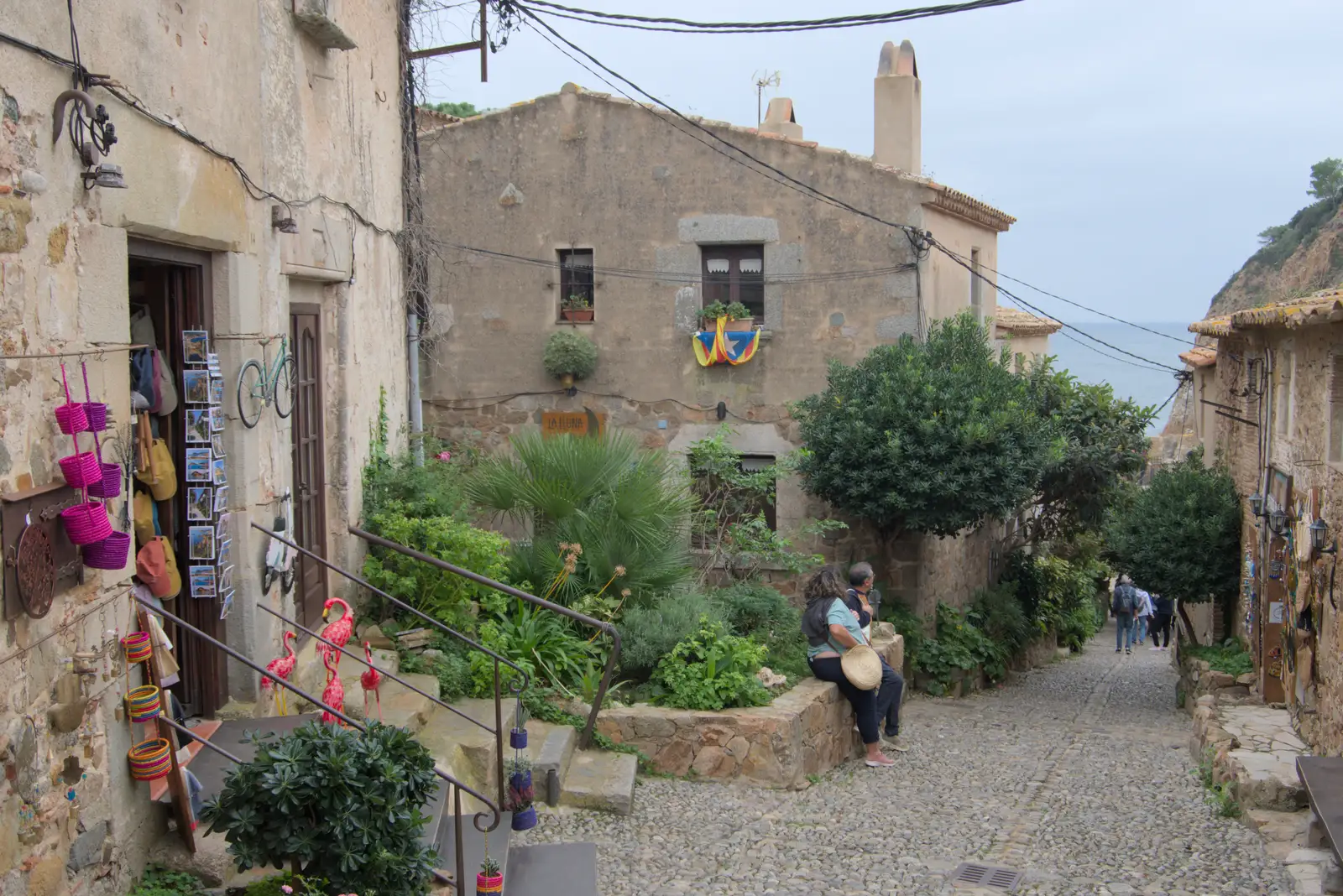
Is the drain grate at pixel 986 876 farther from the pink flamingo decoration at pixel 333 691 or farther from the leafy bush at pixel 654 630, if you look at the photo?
the pink flamingo decoration at pixel 333 691

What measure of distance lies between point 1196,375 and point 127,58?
17550 millimetres

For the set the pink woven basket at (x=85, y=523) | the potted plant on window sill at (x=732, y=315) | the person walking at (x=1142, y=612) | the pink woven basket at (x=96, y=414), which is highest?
the potted plant on window sill at (x=732, y=315)

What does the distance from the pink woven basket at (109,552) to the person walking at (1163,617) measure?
18.0 m

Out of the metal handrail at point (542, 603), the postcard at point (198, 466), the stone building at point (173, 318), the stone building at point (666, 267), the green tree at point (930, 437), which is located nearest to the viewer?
the stone building at point (173, 318)

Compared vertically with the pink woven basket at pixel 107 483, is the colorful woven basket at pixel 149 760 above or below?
below

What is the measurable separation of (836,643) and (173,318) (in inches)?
220

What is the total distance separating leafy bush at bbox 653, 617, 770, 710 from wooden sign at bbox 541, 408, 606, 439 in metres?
6.15

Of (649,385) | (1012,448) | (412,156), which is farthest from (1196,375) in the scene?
(412,156)

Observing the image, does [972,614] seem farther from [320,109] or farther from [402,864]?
[402,864]

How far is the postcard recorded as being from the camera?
5.99 meters

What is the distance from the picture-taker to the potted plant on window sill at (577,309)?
1505cm

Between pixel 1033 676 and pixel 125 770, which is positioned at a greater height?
pixel 125 770

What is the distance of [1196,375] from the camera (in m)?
19.0

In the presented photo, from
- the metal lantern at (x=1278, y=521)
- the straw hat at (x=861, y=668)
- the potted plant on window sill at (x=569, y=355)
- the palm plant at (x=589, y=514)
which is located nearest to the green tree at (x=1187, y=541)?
the metal lantern at (x=1278, y=521)
